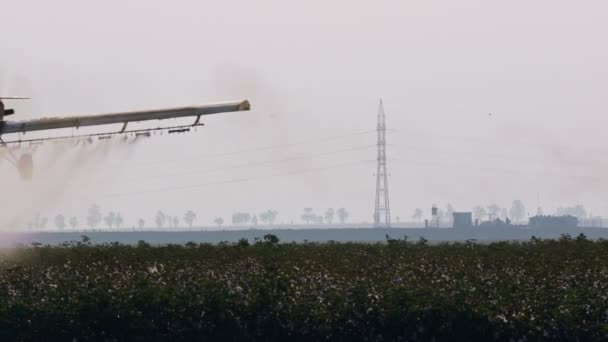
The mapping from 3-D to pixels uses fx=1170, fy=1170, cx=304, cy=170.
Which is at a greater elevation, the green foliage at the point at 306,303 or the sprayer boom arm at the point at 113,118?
the sprayer boom arm at the point at 113,118

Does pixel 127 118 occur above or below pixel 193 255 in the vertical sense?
above

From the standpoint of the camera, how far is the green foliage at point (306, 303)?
115ft

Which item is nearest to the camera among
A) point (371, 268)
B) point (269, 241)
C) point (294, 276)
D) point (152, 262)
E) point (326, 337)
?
point (326, 337)

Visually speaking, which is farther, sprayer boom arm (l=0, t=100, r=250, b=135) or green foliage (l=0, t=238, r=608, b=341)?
sprayer boom arm (l=0, t=100, r=250, b=135)

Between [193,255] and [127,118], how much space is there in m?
6.19

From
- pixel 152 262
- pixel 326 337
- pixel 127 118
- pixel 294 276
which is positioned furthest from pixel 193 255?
pixel 326 337

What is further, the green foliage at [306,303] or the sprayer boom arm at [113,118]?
the sprayer boom arm at [113,118]

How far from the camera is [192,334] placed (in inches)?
1421

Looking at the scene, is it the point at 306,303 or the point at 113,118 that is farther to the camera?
the point at 113,118

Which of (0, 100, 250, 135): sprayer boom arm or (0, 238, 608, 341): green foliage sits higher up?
(0, 100, 250, 135): sprayer boom arm

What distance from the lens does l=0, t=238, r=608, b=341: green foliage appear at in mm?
35031

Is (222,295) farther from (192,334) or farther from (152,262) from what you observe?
(152,262)

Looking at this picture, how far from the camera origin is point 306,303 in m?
35.8

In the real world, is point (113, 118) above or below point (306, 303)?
above
